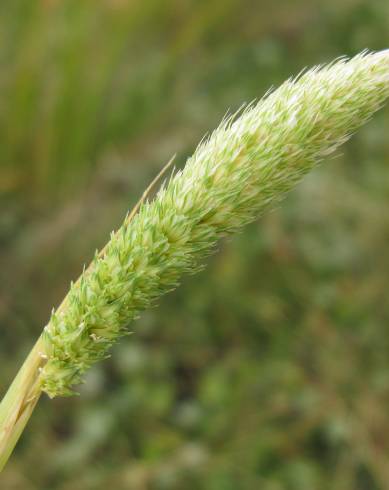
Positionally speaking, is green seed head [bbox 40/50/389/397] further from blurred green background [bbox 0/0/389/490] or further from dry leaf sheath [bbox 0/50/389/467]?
blurred green background [bbox 0/0/389/490]

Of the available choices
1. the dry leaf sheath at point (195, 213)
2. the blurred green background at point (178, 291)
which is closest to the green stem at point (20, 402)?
the dry leaf sheath at point (195, 213)

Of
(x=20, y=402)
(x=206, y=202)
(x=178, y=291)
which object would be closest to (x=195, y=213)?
(x=206, y=202)

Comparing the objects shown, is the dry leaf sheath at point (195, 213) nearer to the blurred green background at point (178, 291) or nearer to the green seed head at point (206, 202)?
the green seed head at point (206, 202)

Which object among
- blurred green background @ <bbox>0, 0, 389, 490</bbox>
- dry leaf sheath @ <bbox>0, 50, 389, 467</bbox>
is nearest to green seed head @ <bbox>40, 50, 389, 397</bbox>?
dry leaf sheath @ <bbox>0, 50, 389, 467</bbox>

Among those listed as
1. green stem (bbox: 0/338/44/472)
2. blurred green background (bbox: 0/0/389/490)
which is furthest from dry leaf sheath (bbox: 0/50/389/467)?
blurred green background (bbox: 0/0/389/490)

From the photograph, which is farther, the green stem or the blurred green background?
the blurred green background

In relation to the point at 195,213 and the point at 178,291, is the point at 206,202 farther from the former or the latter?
the point at 178,291

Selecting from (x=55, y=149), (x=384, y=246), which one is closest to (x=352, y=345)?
(x=384, y=246)
